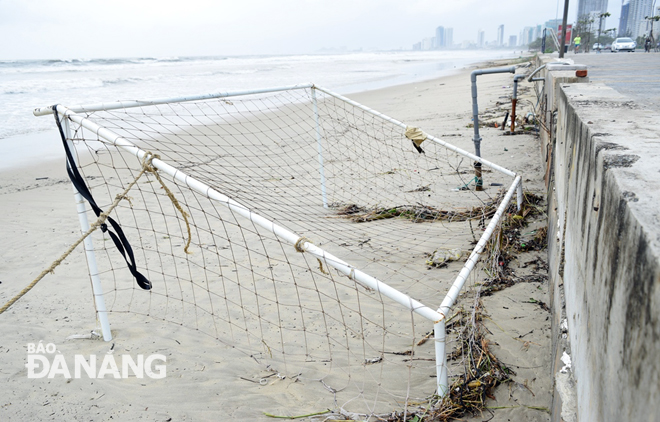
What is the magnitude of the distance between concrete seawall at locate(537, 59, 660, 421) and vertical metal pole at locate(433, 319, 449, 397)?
484 millimetres

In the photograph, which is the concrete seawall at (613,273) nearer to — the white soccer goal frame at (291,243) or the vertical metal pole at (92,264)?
the white soccer goal frame at (291,243)

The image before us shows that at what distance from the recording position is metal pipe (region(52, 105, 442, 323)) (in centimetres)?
214

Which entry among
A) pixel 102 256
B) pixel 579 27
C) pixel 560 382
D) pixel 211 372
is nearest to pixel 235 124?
pixel 102 256

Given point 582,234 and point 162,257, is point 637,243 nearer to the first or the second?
point 582,234

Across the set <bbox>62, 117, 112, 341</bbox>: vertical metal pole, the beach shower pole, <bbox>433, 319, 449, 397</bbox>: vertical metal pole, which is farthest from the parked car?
<bbox>62, 117, 112, 341</bbox>: vertical metal pole

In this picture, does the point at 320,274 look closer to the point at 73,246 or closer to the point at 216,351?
the point at 216,351

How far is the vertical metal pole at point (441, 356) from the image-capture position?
2.12 meters

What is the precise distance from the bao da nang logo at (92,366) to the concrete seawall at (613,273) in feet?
7.74

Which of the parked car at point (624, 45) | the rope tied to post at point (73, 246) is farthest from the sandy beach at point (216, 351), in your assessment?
the parked car at point (624, 45)

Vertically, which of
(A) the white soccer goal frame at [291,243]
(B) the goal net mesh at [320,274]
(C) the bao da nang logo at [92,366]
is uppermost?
(A) the white soccer goal frame at [291,243]

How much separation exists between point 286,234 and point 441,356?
94cm

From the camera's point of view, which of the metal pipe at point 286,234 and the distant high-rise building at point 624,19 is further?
the distant high-rise building at point 624,19

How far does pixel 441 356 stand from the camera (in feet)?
7.13

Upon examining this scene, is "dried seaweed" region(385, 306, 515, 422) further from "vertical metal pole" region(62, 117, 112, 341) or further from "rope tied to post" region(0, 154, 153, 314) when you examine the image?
"vertical metal pole" region(62, 117, 112, 341)
